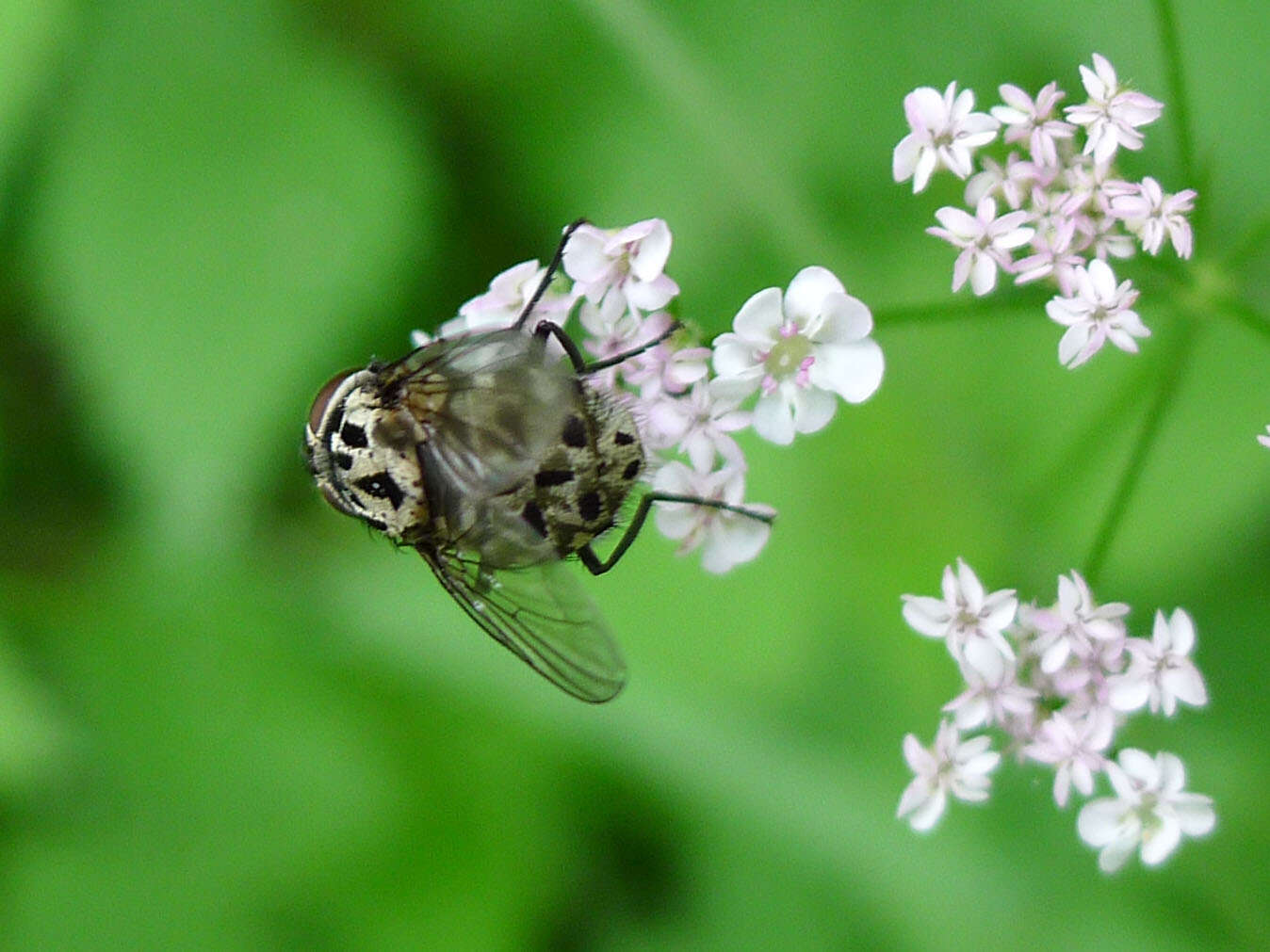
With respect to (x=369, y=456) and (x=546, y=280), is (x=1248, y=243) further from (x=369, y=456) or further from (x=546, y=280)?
(x=369, y=456)

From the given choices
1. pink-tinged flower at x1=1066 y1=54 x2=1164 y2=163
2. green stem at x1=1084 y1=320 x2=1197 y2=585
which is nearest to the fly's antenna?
pink-tinged flower at x1=1066 y1=54 x2=1164 y2=163

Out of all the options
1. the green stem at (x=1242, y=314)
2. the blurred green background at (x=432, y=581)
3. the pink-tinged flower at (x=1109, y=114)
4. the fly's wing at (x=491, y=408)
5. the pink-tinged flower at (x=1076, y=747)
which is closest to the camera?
the fly's wing at (x=491, y=408)

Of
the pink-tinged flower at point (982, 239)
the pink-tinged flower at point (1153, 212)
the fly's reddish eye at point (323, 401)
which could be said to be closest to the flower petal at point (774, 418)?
the pink-tinged flower at point (982, 239)

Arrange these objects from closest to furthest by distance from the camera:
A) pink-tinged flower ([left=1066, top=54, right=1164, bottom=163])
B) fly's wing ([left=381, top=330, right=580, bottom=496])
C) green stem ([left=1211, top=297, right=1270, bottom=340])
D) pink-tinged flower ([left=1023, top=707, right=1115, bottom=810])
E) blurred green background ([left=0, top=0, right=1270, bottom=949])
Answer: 1. fly's wing ([left=381, top=330, right=580, bottom=496])
2. pink-tinged flower ([left=1066, top=54, right=1164, bottom=163])
3. pink-tinged flower ([left=1023, top=707, right=1115, bottom=810])
4. green stem ([left=1211, top=297, right=1270, bottom=340])
5. blurred green background ([left=0, top=0, right=1270, bottom=949])

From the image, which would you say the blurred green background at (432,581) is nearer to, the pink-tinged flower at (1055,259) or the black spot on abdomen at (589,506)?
the pink-tinged flower at (1055,259)

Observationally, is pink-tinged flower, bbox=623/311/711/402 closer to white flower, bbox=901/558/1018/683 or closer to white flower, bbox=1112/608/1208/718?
white flower, bbox=901/558/1018/683

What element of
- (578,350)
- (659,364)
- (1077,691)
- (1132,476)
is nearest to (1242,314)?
(1132,476)
